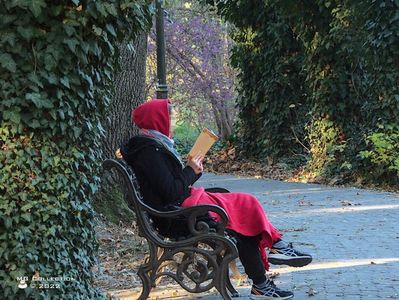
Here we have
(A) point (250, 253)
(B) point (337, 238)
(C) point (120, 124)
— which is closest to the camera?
(A) point (250, 253)

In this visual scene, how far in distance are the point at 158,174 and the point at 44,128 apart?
3.68 ft

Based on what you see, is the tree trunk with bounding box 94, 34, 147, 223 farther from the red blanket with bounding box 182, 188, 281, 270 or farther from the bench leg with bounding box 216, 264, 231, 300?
the bench leg with bounding box 216, 264, 231, 300

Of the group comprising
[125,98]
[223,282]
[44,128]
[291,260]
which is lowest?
[223,282]

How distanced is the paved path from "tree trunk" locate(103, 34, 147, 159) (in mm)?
2221

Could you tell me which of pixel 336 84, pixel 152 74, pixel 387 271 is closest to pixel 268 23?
pixel 336 84

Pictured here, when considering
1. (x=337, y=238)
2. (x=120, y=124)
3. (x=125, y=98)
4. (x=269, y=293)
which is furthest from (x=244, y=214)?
(x=125, y=98)

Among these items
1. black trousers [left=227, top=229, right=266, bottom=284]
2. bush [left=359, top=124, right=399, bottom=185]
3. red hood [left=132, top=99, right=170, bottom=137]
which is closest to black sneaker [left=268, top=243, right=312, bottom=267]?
black trousers [left=227, top=229, right=266, bottom=284]

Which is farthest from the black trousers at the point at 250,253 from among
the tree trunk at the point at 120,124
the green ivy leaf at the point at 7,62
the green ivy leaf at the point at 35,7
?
the tree trunk at the point at 120,124

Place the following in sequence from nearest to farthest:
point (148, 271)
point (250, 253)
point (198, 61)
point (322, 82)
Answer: point (148, 271)
point (250, 253)
point (322, 82)
point (198, 61)

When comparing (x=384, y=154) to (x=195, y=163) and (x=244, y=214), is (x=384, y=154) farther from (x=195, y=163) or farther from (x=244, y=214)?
(x=195, y=163)

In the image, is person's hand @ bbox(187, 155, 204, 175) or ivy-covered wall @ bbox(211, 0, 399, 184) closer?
person's hand @ bbox(187, 155, 204, 175)

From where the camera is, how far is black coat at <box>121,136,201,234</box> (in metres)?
4.88

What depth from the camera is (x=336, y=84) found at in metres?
13.3

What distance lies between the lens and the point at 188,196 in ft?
16.7
